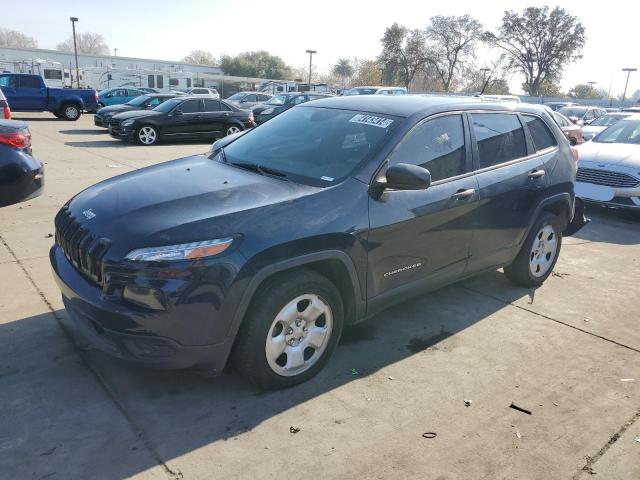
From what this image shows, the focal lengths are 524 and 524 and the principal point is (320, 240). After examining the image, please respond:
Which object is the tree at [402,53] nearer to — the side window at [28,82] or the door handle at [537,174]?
the side window at [28,82]

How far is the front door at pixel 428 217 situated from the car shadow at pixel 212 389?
0.48 meters

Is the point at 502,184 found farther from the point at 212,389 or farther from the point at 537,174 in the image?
the point at 212,389

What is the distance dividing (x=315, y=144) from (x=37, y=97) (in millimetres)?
22252

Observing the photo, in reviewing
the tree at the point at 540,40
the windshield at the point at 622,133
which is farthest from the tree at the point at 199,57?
the windshield at the point at 622,133

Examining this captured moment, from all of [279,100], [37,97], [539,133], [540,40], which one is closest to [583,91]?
[540,40]

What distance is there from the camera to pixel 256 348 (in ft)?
9.75

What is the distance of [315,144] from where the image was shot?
3875 millimetres

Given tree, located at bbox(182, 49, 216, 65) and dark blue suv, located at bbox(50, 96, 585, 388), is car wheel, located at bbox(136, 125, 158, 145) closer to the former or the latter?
dark blue suv, located at bbox(50, 96, 585, 388)

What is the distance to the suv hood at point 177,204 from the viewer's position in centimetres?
279

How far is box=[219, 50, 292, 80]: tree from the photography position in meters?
73.7

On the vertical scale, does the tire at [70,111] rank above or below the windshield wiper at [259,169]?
below

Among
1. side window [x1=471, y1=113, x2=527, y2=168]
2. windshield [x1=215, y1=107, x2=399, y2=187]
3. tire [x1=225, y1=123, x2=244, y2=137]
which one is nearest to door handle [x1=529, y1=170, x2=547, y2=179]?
side window [x1=471, y1=113, x2=527, y2=168]

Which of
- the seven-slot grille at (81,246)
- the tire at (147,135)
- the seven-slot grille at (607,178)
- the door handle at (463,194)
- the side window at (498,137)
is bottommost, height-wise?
the tire at (147,135)

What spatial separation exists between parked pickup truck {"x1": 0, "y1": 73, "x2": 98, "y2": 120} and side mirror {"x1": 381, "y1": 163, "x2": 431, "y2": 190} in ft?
74.2
